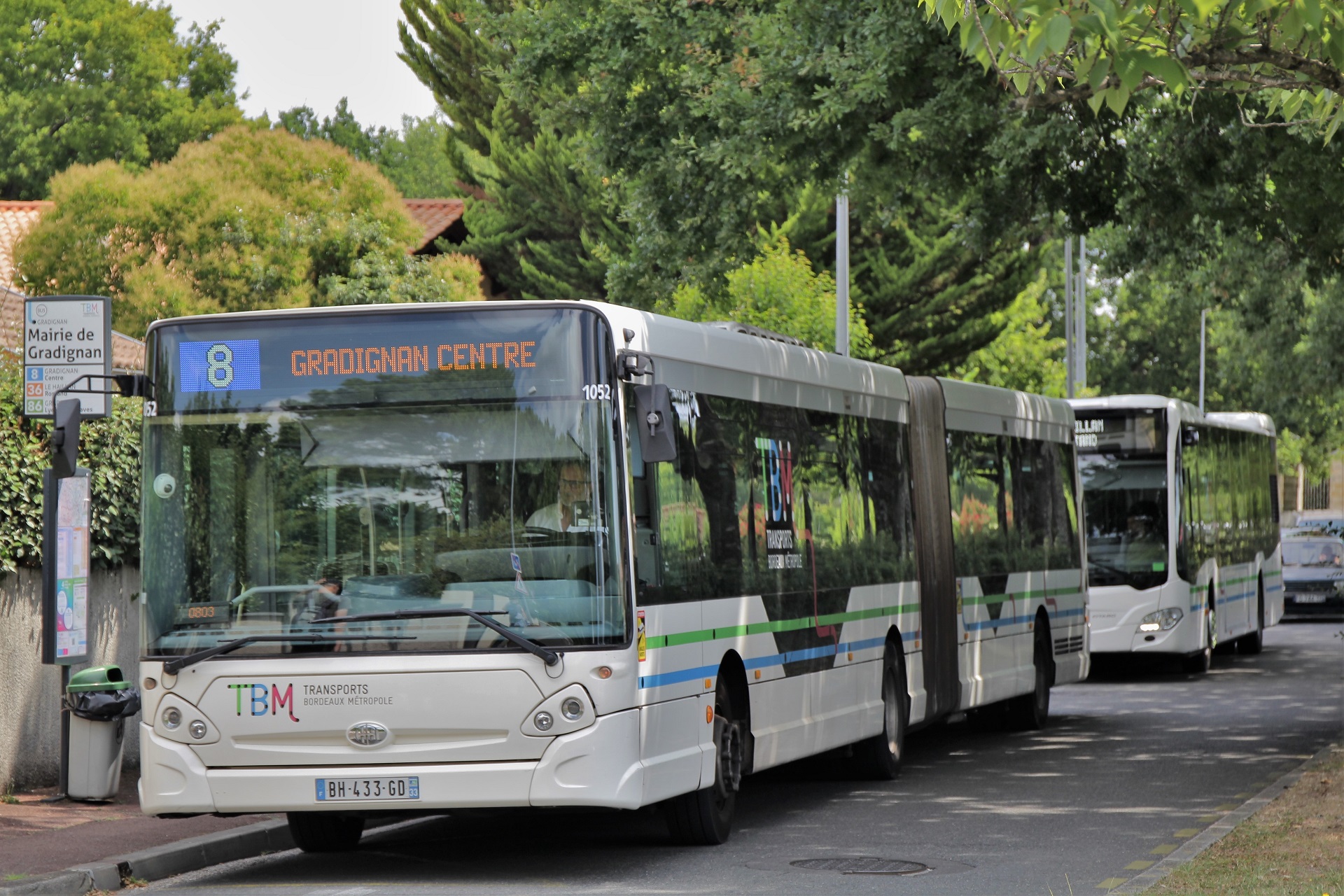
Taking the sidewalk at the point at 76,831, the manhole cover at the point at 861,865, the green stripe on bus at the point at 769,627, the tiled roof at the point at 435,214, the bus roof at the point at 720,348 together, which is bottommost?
the manhole cover at the point at 861,865

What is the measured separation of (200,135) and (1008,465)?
40253 millimetres

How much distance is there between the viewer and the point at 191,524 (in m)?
9.90

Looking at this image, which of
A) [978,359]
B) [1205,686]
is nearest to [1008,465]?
[1205,686]

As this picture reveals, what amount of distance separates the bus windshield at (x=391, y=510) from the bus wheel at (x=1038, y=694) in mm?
9407

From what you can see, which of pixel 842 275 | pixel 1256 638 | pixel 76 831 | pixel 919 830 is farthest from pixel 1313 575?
pixel 76 831

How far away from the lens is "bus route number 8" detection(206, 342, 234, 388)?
9.96 metres

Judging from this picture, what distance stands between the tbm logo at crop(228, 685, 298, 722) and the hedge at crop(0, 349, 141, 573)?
3376mm

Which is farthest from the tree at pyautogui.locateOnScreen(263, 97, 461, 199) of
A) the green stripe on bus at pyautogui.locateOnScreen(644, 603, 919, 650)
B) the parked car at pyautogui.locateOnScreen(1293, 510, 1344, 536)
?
the green stripe on bus at pyautogui.locateOnScreen(644, 603, 919, 650)

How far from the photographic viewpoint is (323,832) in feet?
36.5

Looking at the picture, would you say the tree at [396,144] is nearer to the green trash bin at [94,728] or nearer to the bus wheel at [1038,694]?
the bus wheel at [1038,694]

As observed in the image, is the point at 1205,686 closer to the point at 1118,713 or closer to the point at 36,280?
the point at 1118,713

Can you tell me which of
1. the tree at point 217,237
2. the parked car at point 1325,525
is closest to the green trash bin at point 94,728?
the tree at point 217,237

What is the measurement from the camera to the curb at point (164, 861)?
931 centimetres

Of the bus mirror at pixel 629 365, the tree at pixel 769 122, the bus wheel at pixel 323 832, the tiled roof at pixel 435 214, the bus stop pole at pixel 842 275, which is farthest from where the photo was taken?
the tiled roof at pixel 435 214
